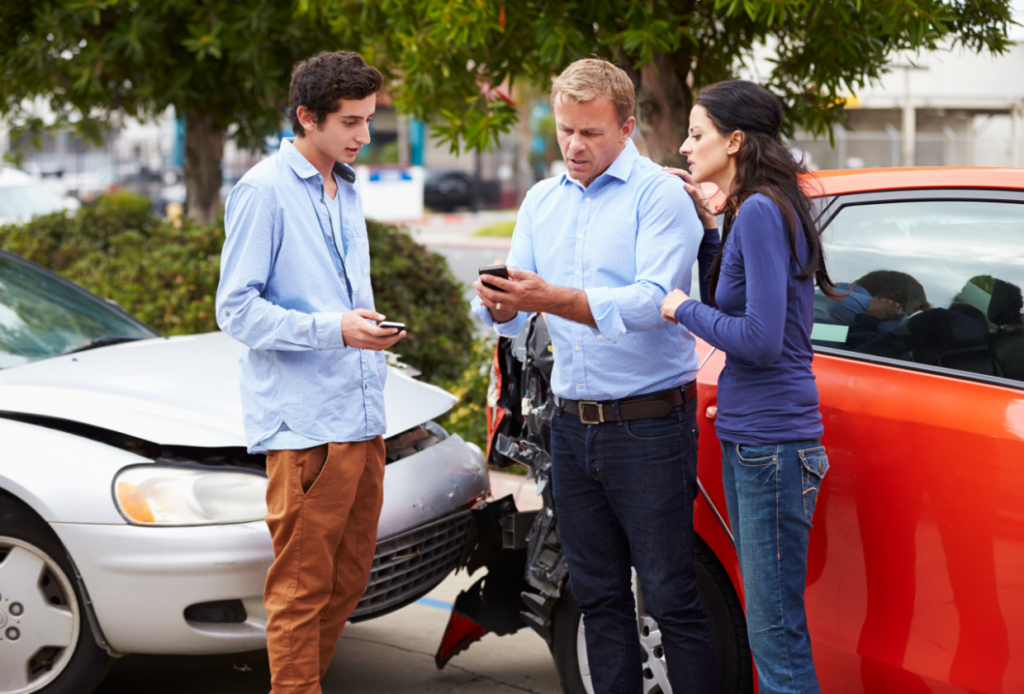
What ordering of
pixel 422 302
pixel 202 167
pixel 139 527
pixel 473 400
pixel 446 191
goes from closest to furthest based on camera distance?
pixel 139 527 < pixel 473 400 < pixel 422 302 < pixel 202 167 < pixel 446 191

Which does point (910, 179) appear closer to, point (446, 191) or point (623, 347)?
point (623, 347)

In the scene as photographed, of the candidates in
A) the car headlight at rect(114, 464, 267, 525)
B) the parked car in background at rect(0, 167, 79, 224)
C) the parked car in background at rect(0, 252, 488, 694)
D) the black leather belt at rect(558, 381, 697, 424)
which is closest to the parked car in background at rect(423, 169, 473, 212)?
the parked car in background at rect(0, 167, 79, 224)

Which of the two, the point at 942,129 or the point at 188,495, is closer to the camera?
the point at 188,495

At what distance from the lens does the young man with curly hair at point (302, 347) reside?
270 cm

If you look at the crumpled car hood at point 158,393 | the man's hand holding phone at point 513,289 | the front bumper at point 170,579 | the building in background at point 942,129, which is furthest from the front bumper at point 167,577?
the building in background at point 942,129

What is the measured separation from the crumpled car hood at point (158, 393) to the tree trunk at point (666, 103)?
92.2 inches

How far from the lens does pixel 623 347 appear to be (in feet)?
8.26

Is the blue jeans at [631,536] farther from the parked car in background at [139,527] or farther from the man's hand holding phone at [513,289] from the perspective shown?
the parked car in background at [139,527]

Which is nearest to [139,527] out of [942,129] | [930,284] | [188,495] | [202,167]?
[188,495]

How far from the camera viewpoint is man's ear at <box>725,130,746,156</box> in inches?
92.4

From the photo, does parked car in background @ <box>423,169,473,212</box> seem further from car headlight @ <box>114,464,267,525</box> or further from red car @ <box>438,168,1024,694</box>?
red car @ <box>438,168,1024,694</box>

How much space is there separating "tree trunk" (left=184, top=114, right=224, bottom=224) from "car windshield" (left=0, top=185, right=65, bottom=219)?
17.1 feet

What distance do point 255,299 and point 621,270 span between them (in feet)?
3.17

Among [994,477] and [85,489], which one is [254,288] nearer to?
[85,489]
